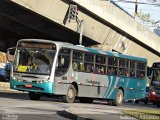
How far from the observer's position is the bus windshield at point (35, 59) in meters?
25.0

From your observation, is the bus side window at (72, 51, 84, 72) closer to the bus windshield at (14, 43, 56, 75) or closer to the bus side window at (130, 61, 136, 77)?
the bus windshield at (14, 43, 56, 75)

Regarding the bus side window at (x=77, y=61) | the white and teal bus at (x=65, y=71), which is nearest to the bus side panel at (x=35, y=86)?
the white and teal bus at (x=65, y=71)

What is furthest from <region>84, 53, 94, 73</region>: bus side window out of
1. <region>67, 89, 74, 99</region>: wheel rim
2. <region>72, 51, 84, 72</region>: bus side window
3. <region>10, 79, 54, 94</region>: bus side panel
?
<region>10, 79, 54, 94</region>: bus side panel

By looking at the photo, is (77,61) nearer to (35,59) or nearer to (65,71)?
(65,71)

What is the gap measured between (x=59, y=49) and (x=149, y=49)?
2428cm

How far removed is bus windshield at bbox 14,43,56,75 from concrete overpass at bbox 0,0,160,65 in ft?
24.8

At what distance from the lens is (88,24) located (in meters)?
38.8

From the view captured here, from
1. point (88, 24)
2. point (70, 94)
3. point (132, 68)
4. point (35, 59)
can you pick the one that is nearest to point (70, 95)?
point (70, 94)

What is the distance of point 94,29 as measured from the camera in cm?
3994

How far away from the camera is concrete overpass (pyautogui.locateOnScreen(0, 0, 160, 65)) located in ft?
116

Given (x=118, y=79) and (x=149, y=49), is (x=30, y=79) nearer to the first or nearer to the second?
(x=118, y=79)

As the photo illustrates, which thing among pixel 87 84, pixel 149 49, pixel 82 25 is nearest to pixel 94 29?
pixel 82 25

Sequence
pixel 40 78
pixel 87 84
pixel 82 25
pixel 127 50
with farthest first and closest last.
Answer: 1. pixel 127 50
2. pixel 82 25
3. pixel 87 84
4. pixel 40 78

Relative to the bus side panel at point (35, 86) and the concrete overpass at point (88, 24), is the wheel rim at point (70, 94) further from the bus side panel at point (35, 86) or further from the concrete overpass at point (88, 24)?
the concrete overpass at point (88, 24)
